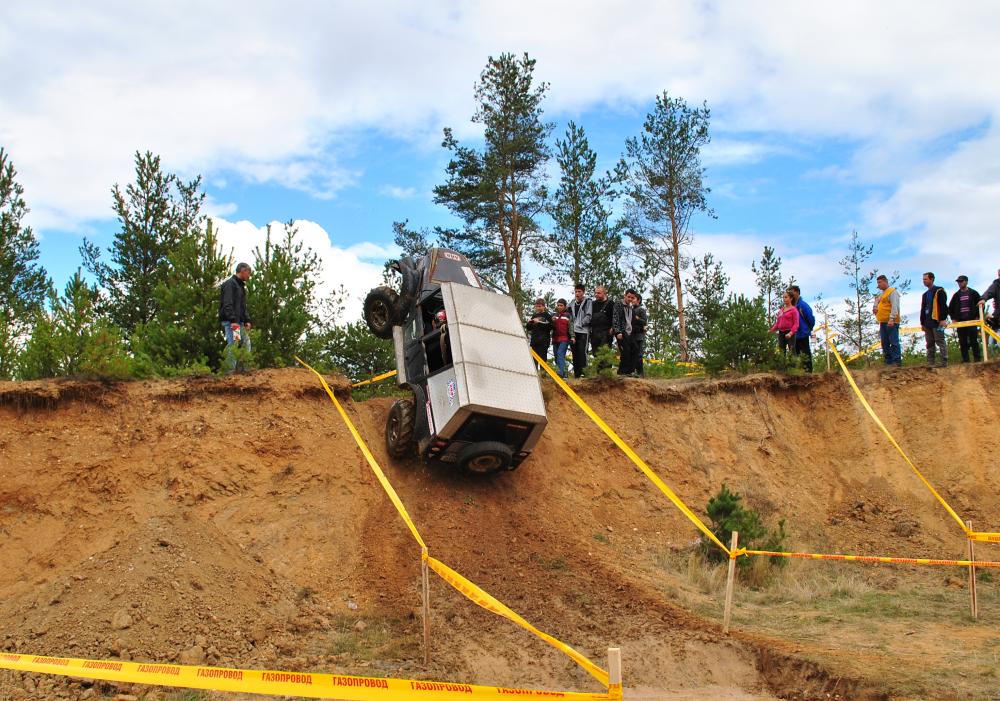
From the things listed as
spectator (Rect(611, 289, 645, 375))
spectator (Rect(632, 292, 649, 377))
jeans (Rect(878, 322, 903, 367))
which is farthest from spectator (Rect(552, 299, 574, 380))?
jeans (Rect(878, 322, 903, 367))

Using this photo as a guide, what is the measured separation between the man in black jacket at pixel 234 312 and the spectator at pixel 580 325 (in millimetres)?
6000

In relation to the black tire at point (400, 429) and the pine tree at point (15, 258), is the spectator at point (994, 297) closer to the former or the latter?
the black tire at point (400, 429)

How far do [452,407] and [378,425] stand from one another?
112 inches

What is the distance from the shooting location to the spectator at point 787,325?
1575cm

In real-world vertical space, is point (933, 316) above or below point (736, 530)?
above

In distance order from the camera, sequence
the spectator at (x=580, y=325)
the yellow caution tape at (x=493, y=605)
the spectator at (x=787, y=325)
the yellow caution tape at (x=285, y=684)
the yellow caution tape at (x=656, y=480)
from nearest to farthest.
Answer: the yellow caution tape at (x=285, y=684), the yellow caution tape at (x=493, y=605), the yellow caution tape at (x=656, y=480), the spectator at (x=580, y=325), the spectator at (x=787, y=325)

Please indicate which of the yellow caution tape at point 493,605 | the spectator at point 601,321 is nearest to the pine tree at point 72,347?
the yellow caution tape at point 493,605

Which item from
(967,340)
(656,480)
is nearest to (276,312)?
(656,480)

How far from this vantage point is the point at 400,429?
11.9 meters

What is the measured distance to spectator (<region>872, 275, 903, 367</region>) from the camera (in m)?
15.2

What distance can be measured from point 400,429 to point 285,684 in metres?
6.67

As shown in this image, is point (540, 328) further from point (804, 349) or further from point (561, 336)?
point (804, 349)

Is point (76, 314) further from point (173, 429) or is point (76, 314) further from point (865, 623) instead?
point (865, 623)

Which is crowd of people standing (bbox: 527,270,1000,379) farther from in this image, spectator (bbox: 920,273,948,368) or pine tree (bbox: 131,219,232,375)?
pine tree (bbox: 131,219,232,375)
